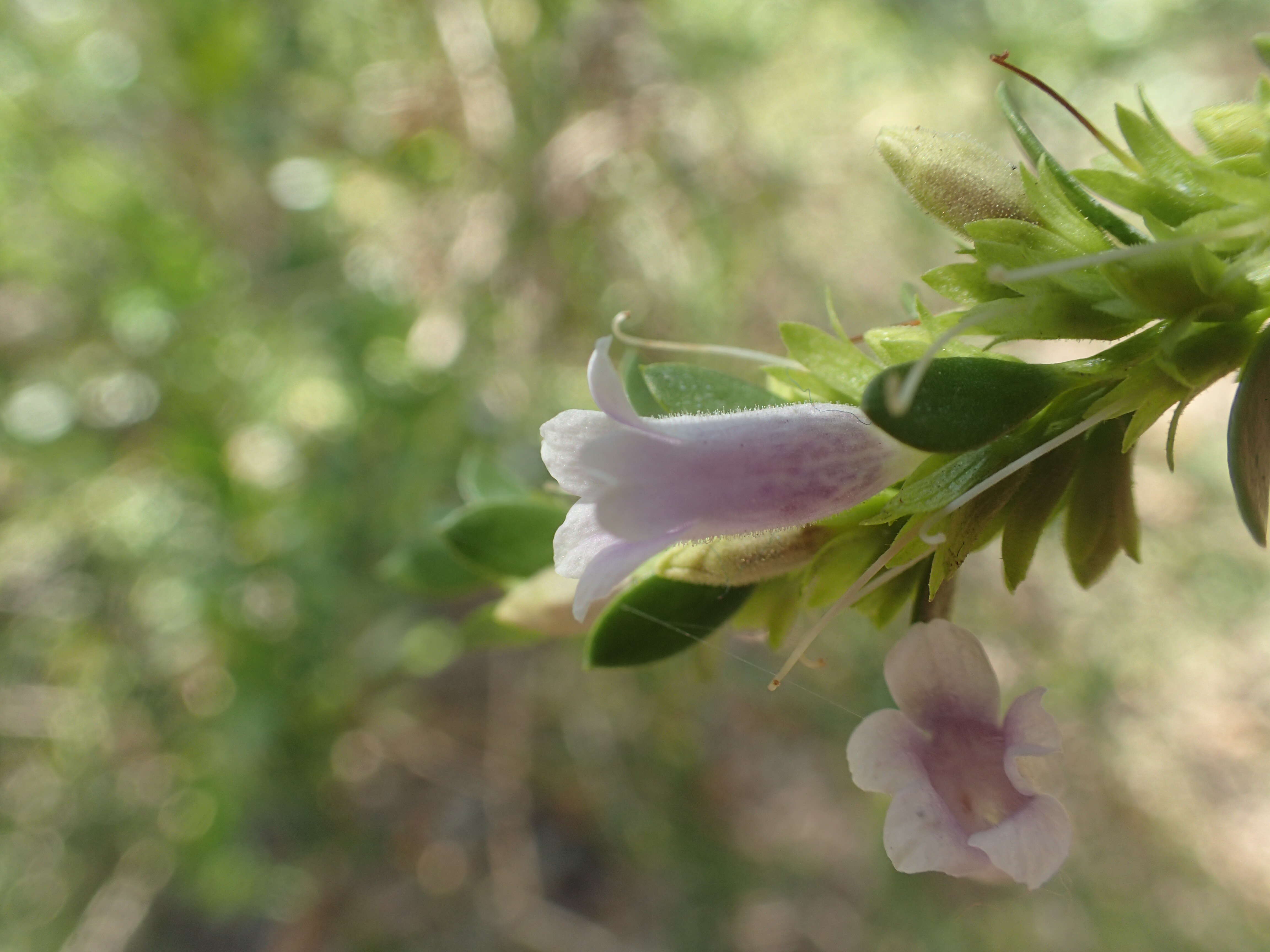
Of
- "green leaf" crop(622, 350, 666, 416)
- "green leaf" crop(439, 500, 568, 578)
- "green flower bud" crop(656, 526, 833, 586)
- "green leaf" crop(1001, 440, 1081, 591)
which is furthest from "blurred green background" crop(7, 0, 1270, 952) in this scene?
"green leaf" crop(1001, 440, 1081, 591)

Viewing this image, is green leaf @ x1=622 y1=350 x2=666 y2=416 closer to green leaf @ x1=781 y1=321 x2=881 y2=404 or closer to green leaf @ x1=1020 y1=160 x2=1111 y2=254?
green leaf @ x1=781 y1=321 x2=881 y2=404

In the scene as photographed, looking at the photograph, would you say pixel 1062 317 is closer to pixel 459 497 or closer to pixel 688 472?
pixel 688 472

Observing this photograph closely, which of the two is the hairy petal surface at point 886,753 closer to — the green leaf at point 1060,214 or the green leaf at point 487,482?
the green leaf at point 1060,214

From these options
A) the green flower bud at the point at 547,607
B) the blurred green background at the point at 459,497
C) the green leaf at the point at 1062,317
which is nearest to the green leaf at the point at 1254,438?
the green leaf at the point at 1062,317

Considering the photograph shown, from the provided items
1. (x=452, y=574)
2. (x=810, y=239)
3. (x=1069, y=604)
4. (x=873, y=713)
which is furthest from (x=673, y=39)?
(x=873, y=713)

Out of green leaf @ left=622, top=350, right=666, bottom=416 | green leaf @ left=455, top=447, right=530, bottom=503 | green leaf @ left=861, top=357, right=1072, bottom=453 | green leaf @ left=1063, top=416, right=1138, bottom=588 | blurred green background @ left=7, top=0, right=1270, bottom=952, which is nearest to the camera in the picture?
green leaf @ left=861, top=357, right=1072, bottom=453

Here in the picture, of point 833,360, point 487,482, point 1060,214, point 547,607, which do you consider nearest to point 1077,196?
point 1060,214
